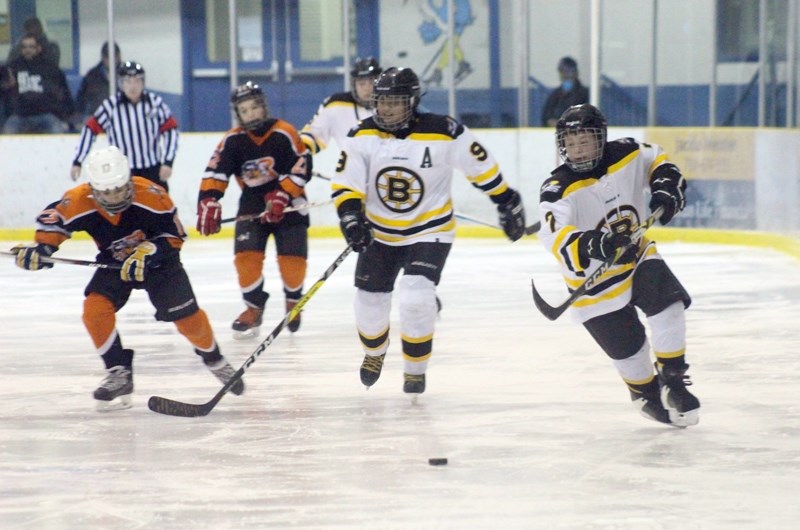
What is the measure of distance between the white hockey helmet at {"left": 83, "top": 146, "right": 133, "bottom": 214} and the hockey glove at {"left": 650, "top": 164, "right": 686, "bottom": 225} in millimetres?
1370

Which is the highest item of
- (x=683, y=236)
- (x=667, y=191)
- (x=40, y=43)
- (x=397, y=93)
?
(x=40, y=43)

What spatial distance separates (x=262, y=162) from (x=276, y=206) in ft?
0.66

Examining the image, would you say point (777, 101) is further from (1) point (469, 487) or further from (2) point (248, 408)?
(1) point (469, 487)

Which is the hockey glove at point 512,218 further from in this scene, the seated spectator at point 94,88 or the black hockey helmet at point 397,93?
the seated spectator at point 94,88

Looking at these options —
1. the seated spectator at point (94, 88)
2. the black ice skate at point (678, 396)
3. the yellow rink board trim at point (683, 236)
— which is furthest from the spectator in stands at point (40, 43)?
the black ice skate at point (678, 396)

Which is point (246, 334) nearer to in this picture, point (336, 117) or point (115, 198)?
→ point (336, 117)

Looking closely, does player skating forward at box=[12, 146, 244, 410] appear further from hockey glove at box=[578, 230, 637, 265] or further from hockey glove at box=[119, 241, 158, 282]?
hockey glove at box=[578, 230, 637, 265]

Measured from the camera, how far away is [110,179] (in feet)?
11.8

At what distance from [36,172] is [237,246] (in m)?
4.34

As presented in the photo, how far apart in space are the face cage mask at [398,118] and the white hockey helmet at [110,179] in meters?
0.72

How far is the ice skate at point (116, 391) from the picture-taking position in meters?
3.82

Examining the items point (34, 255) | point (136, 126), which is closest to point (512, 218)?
point (34, 255)

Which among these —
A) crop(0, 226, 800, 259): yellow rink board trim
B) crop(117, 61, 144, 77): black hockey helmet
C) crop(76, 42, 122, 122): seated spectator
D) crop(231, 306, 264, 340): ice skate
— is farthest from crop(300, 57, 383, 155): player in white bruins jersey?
crop(76, 42, 122, 122): seated spectator

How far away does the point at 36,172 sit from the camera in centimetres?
916
